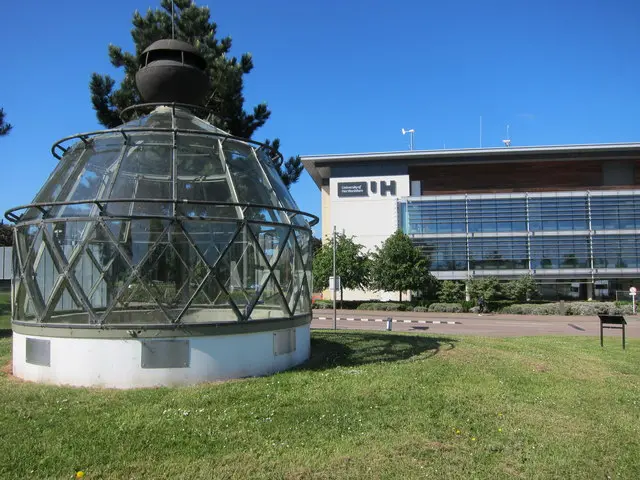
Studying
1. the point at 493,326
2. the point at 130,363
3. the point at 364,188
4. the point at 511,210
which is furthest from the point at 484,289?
the point at 130,363

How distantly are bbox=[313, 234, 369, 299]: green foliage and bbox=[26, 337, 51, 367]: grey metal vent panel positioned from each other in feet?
103

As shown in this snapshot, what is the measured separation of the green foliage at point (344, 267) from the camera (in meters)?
40.3

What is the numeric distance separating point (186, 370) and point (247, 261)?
224 cm

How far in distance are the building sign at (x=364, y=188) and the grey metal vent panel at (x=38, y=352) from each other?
142 ft

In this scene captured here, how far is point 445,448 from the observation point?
18.8ft

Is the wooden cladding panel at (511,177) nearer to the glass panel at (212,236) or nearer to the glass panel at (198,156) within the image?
the glass panel at (198,156)

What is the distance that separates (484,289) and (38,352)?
33070 mm

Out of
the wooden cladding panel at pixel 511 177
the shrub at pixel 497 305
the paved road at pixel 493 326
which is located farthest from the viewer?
the wooden cladding panel at pixel 511 177

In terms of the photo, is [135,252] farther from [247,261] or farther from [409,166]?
[409,166]

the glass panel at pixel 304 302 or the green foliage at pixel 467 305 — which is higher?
the glass panel at pixel 304 302

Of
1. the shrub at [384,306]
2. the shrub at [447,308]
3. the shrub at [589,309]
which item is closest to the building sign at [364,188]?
the shrub at [384,306]

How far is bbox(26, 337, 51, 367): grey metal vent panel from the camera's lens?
27.8ft

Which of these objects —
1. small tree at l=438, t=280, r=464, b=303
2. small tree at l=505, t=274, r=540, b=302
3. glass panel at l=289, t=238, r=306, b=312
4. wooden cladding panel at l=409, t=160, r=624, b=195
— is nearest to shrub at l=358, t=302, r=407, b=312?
small tree at l=438, t=280, r=464, b=303

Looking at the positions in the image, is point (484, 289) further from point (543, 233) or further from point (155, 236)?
point (155, 236)
